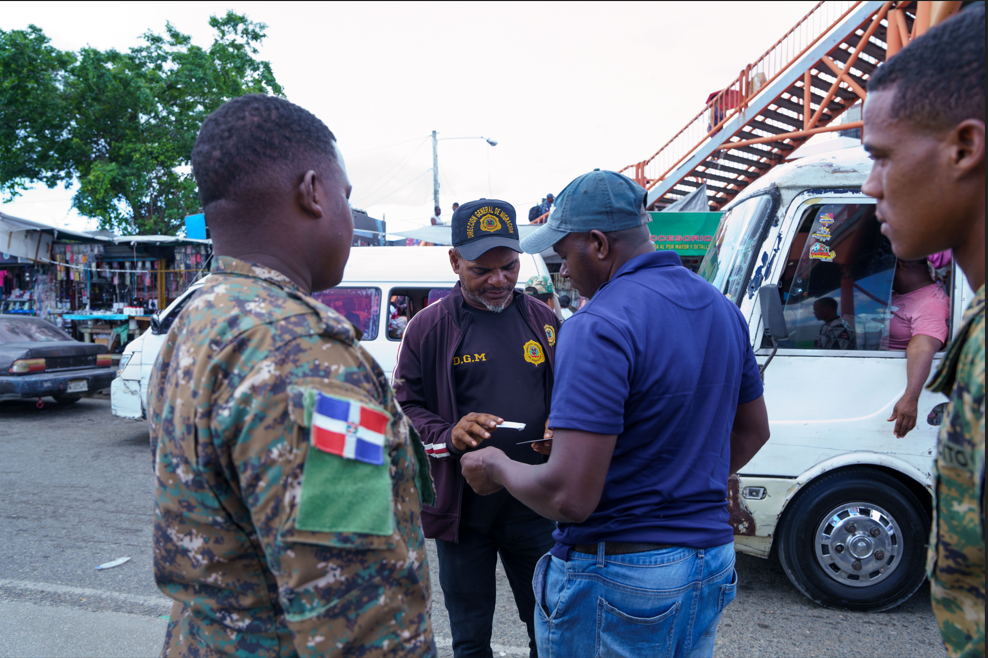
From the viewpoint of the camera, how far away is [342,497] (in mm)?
935

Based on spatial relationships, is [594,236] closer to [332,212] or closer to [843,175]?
[332,212]

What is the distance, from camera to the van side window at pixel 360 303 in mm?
6320

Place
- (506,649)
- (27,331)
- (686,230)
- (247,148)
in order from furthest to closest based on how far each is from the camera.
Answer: (27,331), (686,230), (506,649), (247,148)

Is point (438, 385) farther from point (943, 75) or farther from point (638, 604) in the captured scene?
point (943, 75)

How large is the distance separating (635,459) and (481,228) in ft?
4.45

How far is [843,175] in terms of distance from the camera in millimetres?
3447

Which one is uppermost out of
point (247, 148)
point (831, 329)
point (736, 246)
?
point (736, 246)

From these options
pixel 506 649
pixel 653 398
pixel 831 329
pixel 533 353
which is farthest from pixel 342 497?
pixel 831 329

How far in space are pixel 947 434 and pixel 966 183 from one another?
36 centimetres

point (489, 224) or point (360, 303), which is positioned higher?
point (489, 224)

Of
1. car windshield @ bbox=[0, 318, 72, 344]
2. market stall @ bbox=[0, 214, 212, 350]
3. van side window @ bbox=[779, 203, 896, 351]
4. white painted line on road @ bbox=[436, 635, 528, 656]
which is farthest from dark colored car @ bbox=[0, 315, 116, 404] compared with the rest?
van side window @ bbox=[779, 203, 896, 351]

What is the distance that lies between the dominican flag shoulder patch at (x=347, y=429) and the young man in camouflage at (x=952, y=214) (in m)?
0.83

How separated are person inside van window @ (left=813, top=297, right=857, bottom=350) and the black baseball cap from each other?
202cm

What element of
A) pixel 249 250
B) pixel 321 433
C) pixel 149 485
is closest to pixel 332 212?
pixel 249 250
